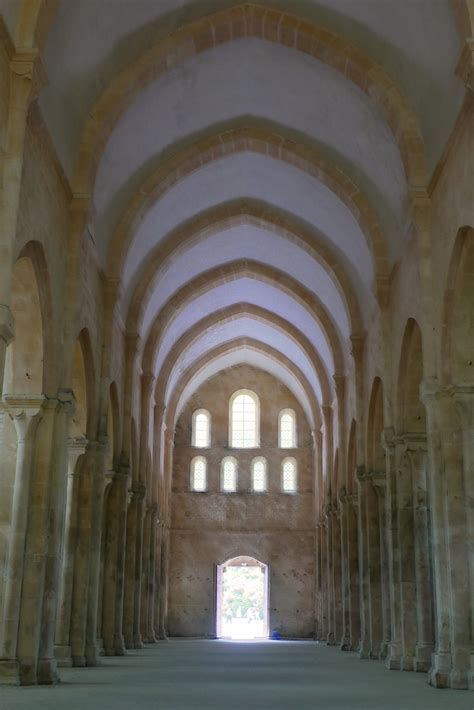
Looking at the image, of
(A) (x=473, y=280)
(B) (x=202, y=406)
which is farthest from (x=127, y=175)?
(B) (x=202, y=406)

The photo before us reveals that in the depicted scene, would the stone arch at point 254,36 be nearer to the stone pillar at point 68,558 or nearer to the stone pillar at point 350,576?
the stone pillar at point 68,558

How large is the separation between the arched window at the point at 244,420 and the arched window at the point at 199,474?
5.12ft

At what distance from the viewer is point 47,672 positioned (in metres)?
12.7

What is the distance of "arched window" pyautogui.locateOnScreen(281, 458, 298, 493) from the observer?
38.1 m

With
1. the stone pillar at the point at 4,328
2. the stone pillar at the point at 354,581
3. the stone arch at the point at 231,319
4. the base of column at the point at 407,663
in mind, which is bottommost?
the base of column at the point at 407,663

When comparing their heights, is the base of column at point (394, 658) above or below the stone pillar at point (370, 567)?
below

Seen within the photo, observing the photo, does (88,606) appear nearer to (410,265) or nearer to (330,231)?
(410,265)

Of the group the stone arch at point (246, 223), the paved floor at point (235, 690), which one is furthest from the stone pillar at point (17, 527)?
the stone arch at point (246, 223)

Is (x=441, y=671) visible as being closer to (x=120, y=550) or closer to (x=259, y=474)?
(x=120, y=550)

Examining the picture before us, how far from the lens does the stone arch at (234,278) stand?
2619 centimetres

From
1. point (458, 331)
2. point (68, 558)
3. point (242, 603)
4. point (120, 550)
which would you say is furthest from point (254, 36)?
point (242, 603)

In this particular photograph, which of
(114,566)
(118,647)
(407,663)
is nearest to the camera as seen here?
(407,663)

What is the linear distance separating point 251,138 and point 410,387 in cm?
676

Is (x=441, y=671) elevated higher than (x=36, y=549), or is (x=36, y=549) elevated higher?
(x=36, y=549)
